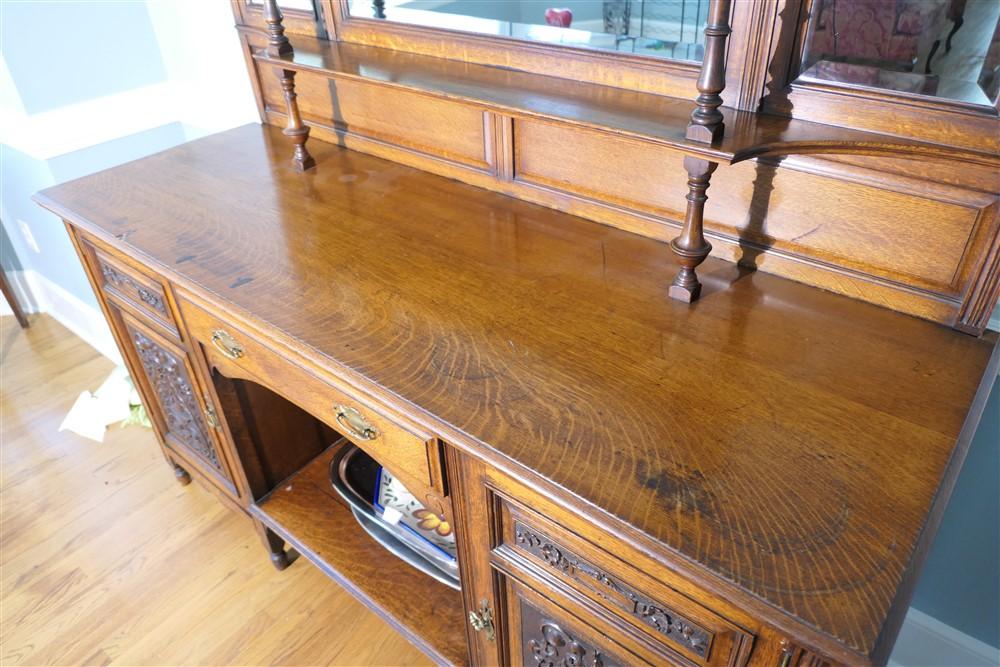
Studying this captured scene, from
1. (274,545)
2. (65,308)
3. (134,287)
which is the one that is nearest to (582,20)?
→ (134,287)

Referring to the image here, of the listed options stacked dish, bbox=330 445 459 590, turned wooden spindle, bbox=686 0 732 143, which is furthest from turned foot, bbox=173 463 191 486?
turned wooden spindle, bbox=686 0 732 143

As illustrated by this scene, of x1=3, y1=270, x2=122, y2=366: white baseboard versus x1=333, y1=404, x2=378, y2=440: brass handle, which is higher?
x1=333, y1=404, x2=378, y2=440: brass handle

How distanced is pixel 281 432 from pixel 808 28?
121 cm

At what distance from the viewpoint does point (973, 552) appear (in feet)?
3.69

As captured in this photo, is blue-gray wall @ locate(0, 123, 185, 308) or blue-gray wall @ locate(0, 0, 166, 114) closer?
blue-gray wall @ locate(0, 0, 166, 114)

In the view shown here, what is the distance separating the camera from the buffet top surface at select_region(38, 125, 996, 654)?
607mm

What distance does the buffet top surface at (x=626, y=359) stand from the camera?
0.61m

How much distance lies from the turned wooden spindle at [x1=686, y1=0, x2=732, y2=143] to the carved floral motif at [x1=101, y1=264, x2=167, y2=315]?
967 millimetres

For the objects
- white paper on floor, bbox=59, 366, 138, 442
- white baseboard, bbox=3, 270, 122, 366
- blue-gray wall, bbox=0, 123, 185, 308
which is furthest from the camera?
white baseboard, bbox=3, 270, 122, 366

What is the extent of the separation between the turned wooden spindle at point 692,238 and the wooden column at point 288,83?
81 cm

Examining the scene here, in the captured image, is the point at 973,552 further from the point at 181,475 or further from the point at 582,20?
the point at 181,475

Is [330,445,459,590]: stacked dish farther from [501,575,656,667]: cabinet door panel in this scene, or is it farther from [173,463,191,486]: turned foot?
[173,463,191,486]: turned foot

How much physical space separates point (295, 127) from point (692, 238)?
2.78 feet

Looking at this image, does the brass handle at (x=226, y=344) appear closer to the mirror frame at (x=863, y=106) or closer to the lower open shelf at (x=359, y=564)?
the lower open shelf at (x=359, y=564)
